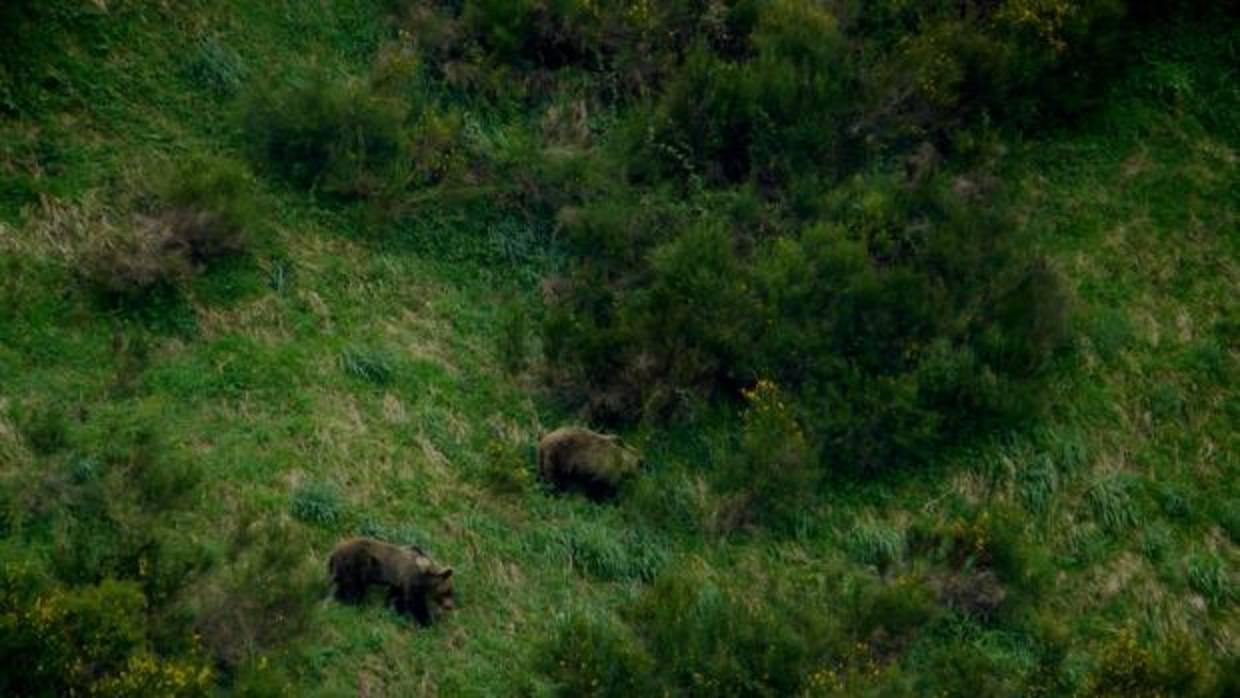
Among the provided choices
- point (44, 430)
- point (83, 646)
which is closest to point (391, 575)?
point (83, 646)

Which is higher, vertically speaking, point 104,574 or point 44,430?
point 104,574

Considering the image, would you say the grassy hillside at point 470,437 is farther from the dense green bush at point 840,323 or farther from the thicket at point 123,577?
the dense green bush at point 840,323

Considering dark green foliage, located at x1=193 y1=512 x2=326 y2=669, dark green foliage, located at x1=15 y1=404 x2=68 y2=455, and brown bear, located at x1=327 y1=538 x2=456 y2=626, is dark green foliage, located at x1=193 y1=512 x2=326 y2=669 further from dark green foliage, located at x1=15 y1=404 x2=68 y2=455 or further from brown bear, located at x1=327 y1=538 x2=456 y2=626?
dark green foliage, located at x1=15 y1=404 x2=68 y2=455

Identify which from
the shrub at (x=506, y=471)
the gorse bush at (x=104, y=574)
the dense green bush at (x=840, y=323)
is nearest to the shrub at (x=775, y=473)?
the dense green bush at (x=840, y=323)

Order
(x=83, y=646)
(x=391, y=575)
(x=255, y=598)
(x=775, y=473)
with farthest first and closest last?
(x=775, y=473), (x=391, y=575), (x=255, y=598), (x=83, y=646)

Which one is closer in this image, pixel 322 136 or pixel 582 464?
pixel 582 464

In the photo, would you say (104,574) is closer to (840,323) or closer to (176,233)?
(176,233)

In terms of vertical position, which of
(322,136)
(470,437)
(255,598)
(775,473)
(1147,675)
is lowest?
(470,437)

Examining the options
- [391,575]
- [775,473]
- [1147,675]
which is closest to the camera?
[1147,675]
